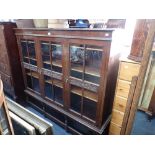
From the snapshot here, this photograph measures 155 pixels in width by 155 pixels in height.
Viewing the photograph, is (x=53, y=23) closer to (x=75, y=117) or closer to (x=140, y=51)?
(x=140, y=51)

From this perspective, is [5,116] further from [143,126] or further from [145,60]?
[143,126]

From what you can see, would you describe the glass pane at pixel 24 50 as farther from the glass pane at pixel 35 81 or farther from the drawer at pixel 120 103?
the drawer at pixel 120 103

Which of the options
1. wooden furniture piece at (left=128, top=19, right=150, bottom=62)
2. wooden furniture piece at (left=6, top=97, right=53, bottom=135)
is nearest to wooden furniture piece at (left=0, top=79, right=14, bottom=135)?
wooden furniture piece at (left=6, top=97, right=53, bottom=135)

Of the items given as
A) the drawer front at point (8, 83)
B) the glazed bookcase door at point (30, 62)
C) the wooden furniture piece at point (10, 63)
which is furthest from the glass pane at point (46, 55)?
the drawer front at point (8, 83)

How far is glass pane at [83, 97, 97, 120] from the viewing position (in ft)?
5.49

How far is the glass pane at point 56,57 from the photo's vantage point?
1.65 meters

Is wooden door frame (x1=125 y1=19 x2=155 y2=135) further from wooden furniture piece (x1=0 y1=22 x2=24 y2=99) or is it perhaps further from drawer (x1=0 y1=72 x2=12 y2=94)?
drawer (x1=0 y1=72 x2=12 y2=94)

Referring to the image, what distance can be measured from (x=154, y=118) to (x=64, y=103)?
5.01ft

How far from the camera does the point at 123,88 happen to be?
141 cm

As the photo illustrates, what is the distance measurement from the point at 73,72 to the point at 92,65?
250 mm

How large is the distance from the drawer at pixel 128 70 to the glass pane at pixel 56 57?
0.75 m

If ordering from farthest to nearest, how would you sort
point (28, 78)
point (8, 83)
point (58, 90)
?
1. point (8, 83)
2. point (28, 78)
3. point (58, 90)

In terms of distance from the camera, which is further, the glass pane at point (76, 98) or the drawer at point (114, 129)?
the glass pane at point (76, 98)

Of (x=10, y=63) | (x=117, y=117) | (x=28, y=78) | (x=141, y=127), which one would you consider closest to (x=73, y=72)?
(x=117, y=117)
